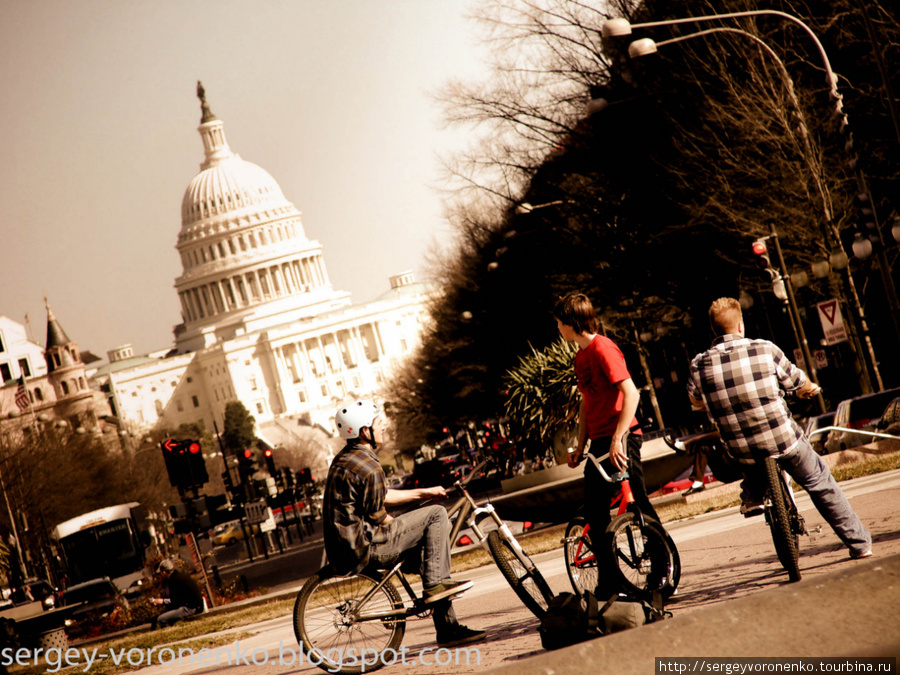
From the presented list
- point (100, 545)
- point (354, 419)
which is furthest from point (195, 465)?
point (100, 545)

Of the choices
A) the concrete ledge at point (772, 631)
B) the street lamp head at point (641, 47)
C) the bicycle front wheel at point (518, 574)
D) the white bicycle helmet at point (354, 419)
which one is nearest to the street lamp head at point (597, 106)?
the street lamp head at point (641, 47)

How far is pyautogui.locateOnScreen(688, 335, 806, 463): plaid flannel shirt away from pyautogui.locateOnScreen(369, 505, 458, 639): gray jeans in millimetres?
1543

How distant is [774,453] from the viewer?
6.03m

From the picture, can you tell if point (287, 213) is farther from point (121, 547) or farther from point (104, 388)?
point (121, 547)

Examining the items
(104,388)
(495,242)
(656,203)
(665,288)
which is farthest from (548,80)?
(104,388)

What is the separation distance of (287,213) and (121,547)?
130m

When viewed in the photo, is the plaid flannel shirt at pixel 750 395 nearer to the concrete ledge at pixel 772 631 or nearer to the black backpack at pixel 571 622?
the black backpack at pixel 571 622

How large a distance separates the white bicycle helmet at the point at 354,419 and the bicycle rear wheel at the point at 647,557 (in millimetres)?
1430

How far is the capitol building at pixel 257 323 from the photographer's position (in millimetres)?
169500

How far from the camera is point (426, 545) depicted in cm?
628

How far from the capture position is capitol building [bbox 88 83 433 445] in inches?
6673

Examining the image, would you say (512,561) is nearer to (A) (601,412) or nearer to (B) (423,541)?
(B) (423,541)

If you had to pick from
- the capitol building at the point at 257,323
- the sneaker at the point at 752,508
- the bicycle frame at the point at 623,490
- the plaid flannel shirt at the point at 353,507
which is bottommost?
the sneaker at the point at 752,508

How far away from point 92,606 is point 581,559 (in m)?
21.2
